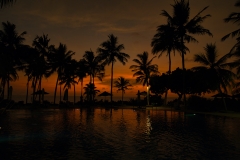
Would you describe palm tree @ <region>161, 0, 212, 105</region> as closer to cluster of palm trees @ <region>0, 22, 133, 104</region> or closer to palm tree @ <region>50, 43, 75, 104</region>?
cluster of palm trees @ <region>0, 22, 133, 104</region>

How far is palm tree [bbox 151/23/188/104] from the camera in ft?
103

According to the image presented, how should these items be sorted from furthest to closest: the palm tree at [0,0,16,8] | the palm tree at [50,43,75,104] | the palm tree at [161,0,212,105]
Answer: the palm tree at [50,43,75,104] < the palm tree at [161,0,212,105] < the palm tree at [0,0,16,8]

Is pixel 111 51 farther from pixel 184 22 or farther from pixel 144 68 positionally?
pixel 184 22

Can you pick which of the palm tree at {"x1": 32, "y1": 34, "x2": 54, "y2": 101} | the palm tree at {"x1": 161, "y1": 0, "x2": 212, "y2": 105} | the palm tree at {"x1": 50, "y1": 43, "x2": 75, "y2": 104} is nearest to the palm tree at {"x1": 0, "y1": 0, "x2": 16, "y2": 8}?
the palm tree at {"x1": 161, "y1": 0, "x2": 212, "y2": 105}

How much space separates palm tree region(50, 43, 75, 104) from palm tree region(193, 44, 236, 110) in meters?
23.3

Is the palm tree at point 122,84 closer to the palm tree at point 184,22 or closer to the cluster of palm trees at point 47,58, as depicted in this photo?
the cluster of palm trees at point 47,58

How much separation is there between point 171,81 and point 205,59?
772cm

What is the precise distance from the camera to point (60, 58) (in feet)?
142

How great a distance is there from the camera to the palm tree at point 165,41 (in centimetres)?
3137

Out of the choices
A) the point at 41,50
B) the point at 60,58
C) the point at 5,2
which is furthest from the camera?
the point at 60,58

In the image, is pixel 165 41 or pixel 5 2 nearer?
pixel 5 2

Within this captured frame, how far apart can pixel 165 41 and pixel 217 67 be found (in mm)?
8077

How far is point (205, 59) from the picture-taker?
107ft

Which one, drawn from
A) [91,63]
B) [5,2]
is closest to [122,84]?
[91,63]
